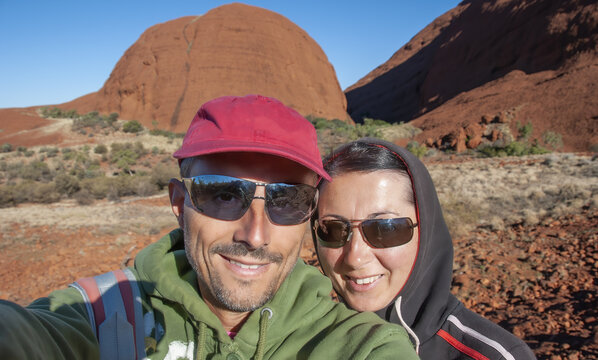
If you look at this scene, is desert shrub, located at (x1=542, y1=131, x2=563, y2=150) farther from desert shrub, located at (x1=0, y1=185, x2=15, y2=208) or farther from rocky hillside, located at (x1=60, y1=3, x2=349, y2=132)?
rocky hillside, located at (x1=60, y1=3, x2=349, y2=132)

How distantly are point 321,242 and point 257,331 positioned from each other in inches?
31.4

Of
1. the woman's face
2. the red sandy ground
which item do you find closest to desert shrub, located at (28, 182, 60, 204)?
the red sandy ground

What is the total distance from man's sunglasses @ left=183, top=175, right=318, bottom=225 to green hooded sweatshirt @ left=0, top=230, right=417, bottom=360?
11.2 inches

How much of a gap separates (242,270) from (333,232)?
2.31 ft

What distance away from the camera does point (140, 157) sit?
21797 mm

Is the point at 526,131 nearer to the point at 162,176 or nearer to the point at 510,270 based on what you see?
the point at 510,270

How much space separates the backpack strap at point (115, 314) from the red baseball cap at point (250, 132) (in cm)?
58

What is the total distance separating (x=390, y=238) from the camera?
1.87 m

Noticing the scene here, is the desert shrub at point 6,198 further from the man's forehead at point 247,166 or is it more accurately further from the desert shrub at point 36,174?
the man's forehead at point 247,166

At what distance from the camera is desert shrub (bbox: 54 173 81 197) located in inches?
511

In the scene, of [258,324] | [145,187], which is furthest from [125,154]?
[258,324]

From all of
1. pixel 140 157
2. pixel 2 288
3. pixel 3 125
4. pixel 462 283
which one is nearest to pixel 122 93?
pixel 3 125

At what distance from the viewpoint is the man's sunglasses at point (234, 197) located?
1433 mm

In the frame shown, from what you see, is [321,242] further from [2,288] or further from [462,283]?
[2,288]
